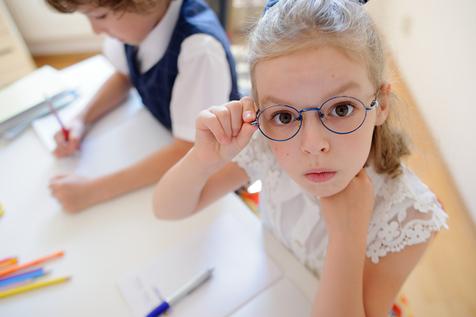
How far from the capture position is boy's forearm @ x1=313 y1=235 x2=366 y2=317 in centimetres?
56

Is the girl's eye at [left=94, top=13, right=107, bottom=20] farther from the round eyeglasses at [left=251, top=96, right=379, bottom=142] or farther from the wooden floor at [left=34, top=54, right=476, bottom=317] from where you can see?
the wooden floor at [left=34, top=54, right=476, bottom=317]

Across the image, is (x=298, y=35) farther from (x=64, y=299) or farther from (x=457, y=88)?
(x=457, y=88)

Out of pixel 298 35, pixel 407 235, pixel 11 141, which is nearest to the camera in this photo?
pixel 298 35

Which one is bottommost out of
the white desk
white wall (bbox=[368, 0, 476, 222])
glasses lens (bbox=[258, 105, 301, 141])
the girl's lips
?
white wall (bbox=[368, 0, 476, 222])

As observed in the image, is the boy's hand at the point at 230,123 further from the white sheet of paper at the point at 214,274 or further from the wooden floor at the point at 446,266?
the wooden floor at the point at 446,266

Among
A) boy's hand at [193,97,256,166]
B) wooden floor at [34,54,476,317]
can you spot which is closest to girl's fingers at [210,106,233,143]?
boy's hand at [193,97,256,166]

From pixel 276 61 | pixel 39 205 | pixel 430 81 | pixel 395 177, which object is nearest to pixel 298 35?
pixel 276 61

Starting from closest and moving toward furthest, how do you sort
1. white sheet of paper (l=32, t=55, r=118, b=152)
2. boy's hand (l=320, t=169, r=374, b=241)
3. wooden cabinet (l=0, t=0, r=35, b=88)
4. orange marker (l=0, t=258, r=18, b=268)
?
boy's hand (l=320, t=169, r=374, b=241)
orange marker (l=0, t=258, r=18, b=268)
white sheet of paper (l=32, t=55, r=118, b=152)
wooden cabinet (l=0, t=0, r=35, b=88)

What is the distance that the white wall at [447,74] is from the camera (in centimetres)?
149

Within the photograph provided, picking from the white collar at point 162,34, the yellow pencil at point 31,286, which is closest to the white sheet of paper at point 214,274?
the yellow pencil at point 31,286

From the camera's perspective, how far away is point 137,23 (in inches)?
34.4

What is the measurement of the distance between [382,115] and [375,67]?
0.09 m

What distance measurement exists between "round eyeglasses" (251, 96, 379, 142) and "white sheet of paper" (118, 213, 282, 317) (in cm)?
27

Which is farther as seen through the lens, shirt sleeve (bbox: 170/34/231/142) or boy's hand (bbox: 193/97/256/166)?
shirt sleeve (bbox: 170/34/231/142)
